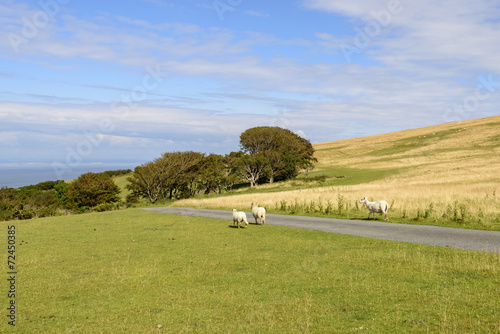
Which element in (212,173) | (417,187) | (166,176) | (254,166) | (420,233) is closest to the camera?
(420,233)

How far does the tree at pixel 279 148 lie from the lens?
9856 cm

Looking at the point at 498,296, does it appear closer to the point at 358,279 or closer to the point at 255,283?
the point at 358,279

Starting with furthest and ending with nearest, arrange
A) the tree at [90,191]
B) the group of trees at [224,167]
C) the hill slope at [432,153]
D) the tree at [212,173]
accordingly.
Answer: the tree at [212,173] → the group of trees at [224,167] → the tree at [90,191] → the hill slope at [432,153]

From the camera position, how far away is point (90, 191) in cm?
7175

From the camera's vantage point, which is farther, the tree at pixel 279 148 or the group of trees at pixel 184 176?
the tree at pixel 279 148

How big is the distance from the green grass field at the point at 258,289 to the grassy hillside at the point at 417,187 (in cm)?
1185

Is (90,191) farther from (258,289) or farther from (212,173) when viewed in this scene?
(258,289)

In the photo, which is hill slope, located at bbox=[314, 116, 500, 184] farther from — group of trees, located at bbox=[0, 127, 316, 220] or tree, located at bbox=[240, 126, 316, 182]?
group of trees, located at bbox=[0, 127, 316, 220]

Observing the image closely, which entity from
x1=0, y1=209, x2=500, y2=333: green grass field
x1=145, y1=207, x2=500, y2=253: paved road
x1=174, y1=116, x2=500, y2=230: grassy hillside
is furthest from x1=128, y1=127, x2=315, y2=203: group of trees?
x1=0, y1=209, x2=500, y2=333: green grass field

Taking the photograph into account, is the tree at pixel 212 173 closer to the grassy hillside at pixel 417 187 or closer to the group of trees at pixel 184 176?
the group of trees at pixel 184 176

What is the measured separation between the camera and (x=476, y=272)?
424 inches

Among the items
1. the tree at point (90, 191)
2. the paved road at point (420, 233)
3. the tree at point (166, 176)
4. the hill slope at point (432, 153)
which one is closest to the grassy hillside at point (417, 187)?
the hill slope at point (432, 153)

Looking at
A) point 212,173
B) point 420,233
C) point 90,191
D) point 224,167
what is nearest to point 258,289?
point 420,233

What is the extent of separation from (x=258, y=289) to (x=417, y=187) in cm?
4075
